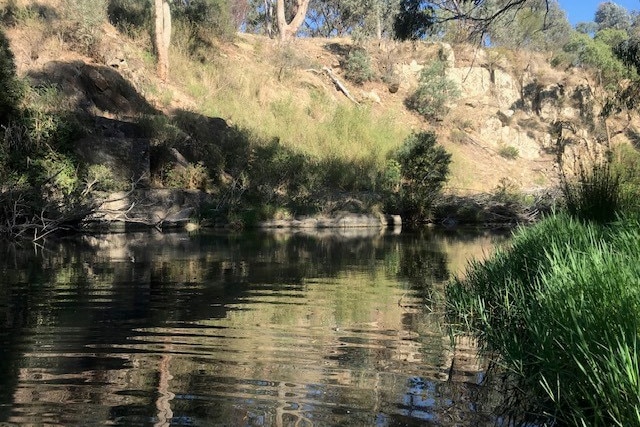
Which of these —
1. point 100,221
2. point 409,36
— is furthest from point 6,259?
point 409,36

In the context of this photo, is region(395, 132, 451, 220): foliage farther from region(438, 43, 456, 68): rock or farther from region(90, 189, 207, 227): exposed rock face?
region(438, 43, 456, 68): rock

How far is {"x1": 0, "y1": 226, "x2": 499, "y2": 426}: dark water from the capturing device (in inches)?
162

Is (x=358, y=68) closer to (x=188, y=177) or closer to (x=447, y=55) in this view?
(x=447, y=55)

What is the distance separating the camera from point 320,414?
4.07 meters

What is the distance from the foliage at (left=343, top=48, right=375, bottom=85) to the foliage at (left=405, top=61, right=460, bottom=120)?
3153 mm

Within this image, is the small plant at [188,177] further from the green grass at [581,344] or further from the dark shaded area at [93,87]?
the green grass at [581,344]

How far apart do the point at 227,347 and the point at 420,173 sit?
2198 centimetres

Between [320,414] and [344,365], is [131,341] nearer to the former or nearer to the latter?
[344,365]

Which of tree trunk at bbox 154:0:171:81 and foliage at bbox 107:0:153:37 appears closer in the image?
tree trunk at bbox 154:0:171:81

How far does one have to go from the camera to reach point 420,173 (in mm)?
26984

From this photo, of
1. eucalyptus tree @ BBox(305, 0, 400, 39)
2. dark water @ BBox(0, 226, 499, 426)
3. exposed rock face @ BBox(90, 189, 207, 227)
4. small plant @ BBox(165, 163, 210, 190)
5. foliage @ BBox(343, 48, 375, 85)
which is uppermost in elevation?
eucalyptus tree @ BBox(305, 0, 400, 39)

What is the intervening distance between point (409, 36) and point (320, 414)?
9.31m

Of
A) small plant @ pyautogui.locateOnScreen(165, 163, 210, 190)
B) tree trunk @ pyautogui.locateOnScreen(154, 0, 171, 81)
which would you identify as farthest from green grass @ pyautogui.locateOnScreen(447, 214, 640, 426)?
tree trunk @ pyautogui.locateOnScreen(154, 0, 171, 81)

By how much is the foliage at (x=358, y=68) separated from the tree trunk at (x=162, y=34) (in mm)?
13338
